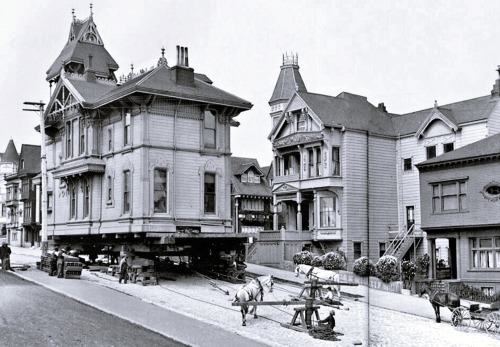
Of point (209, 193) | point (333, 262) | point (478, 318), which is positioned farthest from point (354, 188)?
point (478, 318)

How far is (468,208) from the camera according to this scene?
3619 cm

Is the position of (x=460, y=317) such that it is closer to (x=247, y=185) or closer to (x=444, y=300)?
(x=444, y=300)

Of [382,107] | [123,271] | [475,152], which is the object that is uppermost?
[382,107]

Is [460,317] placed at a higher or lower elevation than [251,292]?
lower

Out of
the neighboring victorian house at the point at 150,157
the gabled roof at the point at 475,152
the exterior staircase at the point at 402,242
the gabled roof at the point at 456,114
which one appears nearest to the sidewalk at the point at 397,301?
the neighboring victorian house at the point at 150,157

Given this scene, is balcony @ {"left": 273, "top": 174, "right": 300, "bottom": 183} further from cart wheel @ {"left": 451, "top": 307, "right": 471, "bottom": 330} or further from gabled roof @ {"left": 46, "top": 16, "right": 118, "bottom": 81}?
cart wheel @ {"left": 451, "top": 307, "right": 471, "bottom": 330}

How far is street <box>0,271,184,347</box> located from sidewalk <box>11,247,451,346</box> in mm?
555

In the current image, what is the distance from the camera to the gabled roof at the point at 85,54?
6619 cm

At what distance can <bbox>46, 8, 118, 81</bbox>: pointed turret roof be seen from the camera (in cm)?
6594

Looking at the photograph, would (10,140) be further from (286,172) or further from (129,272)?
(129,272)

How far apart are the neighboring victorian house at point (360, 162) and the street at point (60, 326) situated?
984 inches

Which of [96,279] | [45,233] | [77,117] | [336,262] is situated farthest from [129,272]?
[336,262]

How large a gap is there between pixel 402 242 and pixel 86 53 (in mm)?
38324

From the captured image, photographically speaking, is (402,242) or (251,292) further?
(402,242)
